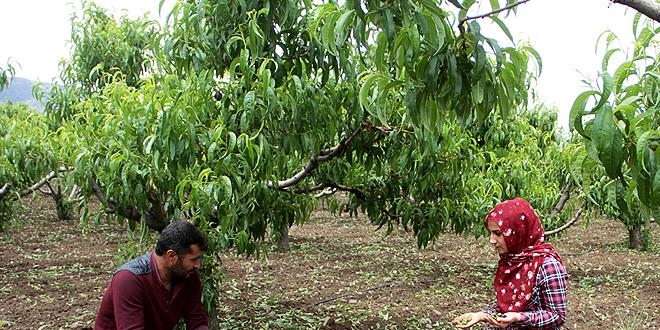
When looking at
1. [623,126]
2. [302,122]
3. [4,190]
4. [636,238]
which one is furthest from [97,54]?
[636,238]

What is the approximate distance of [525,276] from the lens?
255 centimetres

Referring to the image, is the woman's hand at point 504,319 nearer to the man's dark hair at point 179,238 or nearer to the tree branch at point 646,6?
the man's dark hair at point 179,238

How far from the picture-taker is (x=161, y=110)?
295 cm

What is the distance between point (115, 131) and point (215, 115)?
54cm

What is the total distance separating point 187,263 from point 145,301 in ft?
0.80

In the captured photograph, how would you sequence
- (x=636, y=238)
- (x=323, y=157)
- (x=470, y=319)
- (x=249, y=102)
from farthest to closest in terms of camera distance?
(x=636, y=238) < (x=323, y=157) < (x=249, y=102) < (x=470, y=319)

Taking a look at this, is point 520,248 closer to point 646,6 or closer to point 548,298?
point 548,298

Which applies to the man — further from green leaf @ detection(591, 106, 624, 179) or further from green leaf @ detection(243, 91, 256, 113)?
green leaf @ detection(591, 106, 624, 179)

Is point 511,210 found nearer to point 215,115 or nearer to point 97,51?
point 215,115

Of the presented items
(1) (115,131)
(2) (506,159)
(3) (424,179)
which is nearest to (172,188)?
(1) (115,131)

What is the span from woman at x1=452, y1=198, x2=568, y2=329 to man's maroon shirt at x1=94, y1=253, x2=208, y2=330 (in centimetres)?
117

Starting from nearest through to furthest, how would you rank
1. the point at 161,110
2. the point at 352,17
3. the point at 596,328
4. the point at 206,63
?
the point at 352,17, the point at 161,110, the point at 206,63, the point at 596,328

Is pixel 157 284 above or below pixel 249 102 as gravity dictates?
below

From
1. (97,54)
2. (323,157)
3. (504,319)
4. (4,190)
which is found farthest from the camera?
(97,54)
